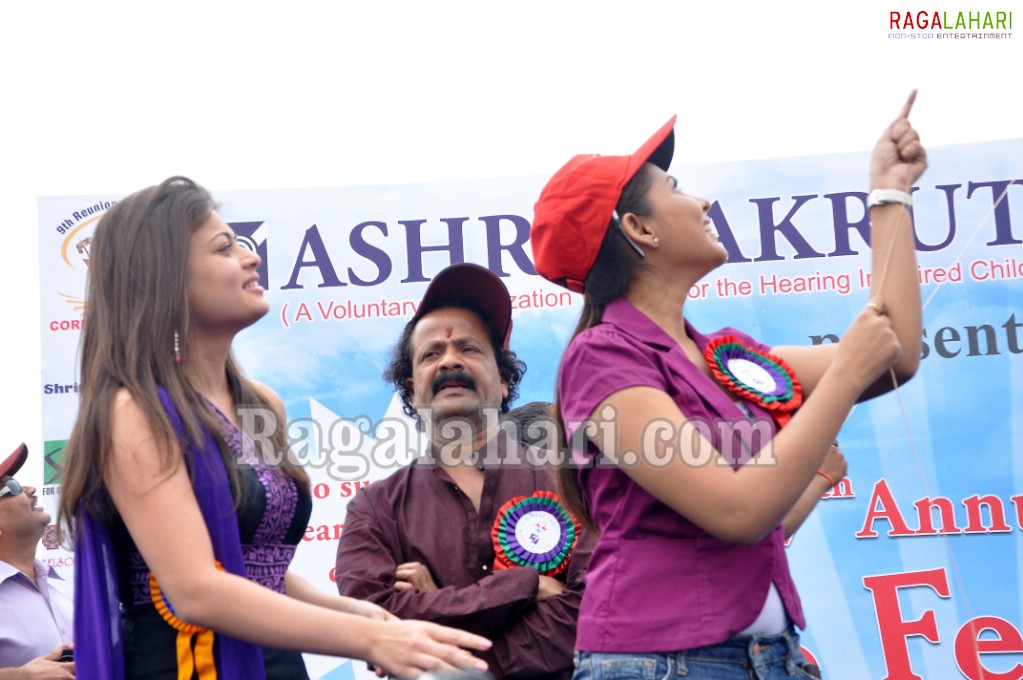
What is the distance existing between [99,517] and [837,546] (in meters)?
2.82

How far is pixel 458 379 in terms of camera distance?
9.82 feet

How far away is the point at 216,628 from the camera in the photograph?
1.61 m

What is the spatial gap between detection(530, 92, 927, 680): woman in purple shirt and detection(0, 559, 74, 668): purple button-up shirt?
2420 millimetres

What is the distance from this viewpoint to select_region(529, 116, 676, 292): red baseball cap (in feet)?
6.09

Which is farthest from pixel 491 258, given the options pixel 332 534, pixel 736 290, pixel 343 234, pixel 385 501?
pixel 385 501

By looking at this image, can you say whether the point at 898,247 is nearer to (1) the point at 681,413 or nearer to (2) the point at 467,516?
(1) the point at 681,413

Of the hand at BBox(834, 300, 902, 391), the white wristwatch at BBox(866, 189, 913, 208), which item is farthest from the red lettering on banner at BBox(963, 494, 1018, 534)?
the hand at BBox(834, 300, 902, 391)

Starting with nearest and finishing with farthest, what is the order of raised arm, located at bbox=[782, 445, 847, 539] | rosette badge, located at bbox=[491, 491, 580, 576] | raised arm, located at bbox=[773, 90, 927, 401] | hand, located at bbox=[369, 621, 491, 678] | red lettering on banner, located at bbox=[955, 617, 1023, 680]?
hand, located at bbox=[369, 621, 491, 678] → raised arm, located at bbox=[773, 90, 927, 401] → raised arm, located at bbox=[782, 445, 847, 539] → rosette badge, located at bbox=[491, 491, 580, 576] → red lettering on banner, located at bbox=[955, 617, 1023, 680]

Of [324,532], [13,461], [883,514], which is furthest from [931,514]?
[13,461]

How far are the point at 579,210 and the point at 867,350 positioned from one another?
0.53 meters

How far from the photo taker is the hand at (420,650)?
150cm

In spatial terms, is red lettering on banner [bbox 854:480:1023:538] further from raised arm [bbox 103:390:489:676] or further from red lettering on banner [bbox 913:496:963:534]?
raised arm [bbox 103:390:489:676]

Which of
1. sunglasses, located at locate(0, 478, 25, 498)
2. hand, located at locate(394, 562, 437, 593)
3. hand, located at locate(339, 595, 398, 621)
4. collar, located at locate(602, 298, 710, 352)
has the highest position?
collar, located at locate(602, 298, 710, 352)

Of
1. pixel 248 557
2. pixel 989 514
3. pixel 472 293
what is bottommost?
pixel 989 514
